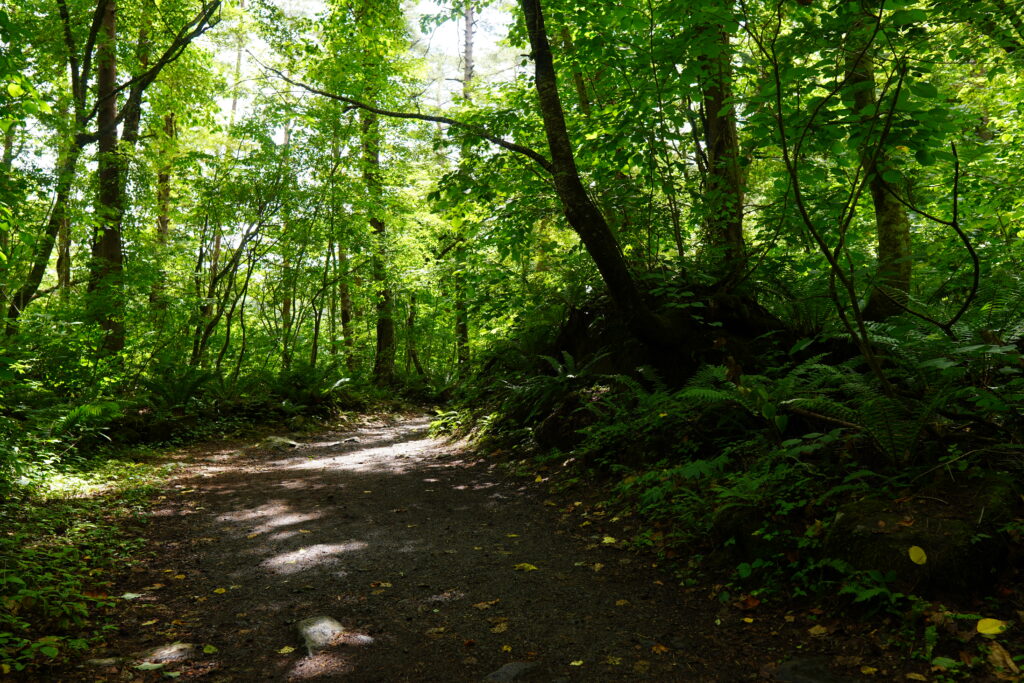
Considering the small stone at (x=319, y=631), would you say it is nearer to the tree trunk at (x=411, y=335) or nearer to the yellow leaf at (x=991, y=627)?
the yellow leaf at (x=991, y=627)

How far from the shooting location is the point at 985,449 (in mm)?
3395

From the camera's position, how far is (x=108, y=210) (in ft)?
30.9

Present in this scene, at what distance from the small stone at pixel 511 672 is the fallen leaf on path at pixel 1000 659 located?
2.07 meters

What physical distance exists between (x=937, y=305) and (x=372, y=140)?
15383 mm

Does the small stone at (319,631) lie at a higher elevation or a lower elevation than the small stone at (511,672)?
higher

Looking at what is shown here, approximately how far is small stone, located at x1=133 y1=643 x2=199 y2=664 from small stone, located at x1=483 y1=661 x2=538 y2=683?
1700 mm

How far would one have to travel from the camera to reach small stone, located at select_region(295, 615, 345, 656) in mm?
3195

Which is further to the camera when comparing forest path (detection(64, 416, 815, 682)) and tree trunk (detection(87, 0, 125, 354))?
tree trunk (detection(87, 0, 125, 354))

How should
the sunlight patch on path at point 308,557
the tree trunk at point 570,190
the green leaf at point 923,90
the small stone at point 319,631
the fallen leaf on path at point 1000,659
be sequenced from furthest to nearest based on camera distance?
the tree trunk at point 570,190 → the sunlight patch on path at point 308,557 → the green leaf at point 923,90 → the small stone at point 319,631 → the fallen leaf on path at point 1000,659

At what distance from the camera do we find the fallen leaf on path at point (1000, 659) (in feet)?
7.84

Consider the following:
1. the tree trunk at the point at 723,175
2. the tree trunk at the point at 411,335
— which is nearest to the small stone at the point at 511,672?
the tree trunk at the point at 723,175

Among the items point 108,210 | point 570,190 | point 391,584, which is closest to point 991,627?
point 391,584

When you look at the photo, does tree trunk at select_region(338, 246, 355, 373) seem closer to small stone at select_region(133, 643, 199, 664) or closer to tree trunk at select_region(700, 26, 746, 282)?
tree trunk at select_region(700, 26, 746, 282)

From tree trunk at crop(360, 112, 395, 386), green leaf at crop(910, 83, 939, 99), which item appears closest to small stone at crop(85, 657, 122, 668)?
green leaf at crop(910, 83, 939, 99)
